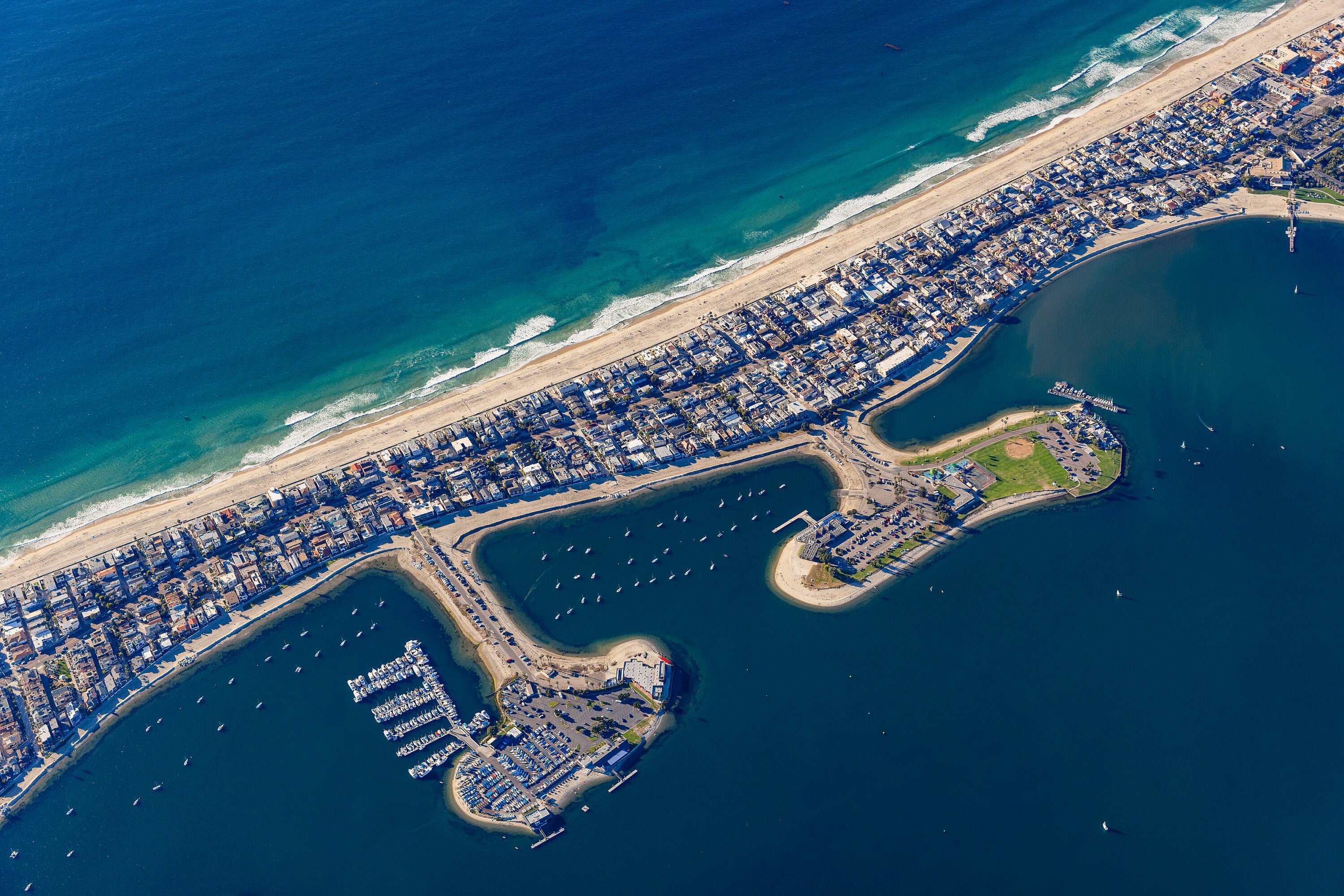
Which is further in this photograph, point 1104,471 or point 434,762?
point 1104,471

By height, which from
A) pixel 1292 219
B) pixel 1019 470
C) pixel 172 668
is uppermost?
pixel 172 668

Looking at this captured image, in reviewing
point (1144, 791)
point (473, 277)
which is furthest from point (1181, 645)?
point (473, 277)

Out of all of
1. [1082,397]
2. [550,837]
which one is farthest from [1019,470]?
[550,837]

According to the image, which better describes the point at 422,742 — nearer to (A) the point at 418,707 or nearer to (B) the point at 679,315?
(A) the point at 418,707

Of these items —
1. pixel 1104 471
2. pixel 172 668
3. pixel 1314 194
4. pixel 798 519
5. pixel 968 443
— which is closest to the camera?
pixel 172 668

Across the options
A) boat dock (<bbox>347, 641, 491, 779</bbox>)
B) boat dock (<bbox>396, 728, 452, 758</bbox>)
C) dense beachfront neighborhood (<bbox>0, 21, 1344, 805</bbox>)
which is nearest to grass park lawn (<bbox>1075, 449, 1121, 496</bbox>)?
dense beachfront neighborhood (<bbox>0, 21, 1344, 805</bbox>)
